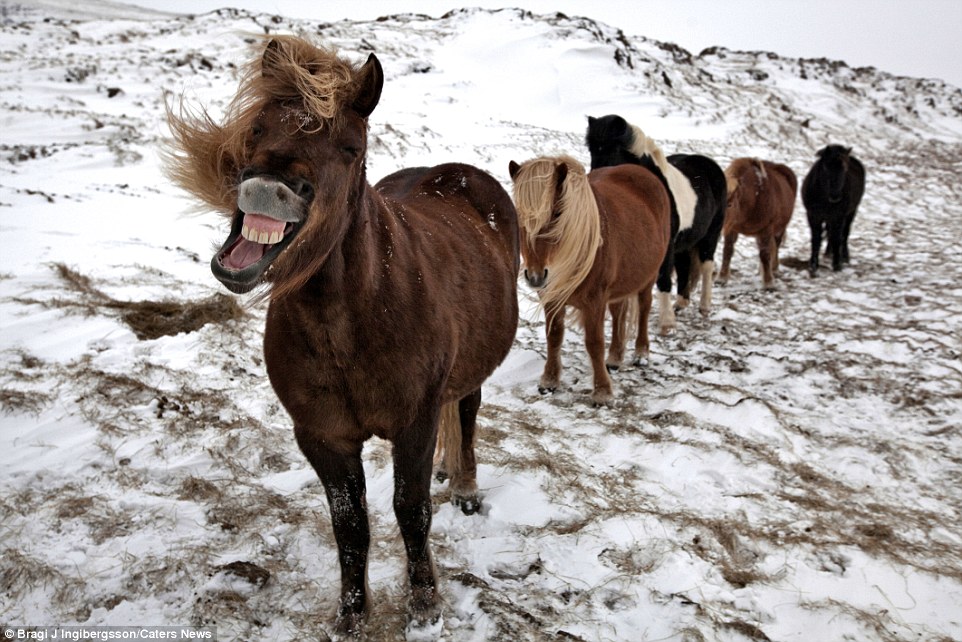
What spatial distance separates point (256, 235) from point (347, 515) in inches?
48.1

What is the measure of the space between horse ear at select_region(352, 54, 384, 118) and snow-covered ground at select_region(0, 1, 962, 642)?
48 centimetres

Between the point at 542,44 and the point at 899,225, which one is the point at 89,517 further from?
the point at 542,44

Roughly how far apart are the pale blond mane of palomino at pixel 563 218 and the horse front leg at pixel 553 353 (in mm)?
505

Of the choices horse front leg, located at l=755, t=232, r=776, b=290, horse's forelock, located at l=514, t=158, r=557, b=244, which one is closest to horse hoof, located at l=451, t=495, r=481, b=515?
horse's forelock, located at l=514, t=158, r=557, b=244

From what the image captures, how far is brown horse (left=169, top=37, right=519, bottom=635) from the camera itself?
1380 millimetres

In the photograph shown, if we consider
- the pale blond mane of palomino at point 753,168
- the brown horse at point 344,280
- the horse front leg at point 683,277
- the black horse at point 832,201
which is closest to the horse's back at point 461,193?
the brown horse at point 344,280

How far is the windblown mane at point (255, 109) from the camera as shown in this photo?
1450 mm

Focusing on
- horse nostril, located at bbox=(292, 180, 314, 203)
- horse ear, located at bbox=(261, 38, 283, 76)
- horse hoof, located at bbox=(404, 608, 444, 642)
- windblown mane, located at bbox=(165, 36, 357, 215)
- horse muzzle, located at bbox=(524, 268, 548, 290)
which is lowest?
horse hoof, located at bbox=(404, 608, 444, 642)

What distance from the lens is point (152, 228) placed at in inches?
254

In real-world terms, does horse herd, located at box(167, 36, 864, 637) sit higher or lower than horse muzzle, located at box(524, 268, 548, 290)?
higher

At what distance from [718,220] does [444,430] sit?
5.39m

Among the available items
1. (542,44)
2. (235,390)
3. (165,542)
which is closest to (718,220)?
(235,390)

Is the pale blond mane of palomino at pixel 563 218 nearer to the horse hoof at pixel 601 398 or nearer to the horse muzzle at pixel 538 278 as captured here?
the horse muzzle at pixel 538 278

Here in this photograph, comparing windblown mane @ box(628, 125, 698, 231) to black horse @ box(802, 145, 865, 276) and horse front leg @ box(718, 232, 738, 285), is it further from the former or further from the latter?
black horse @ box(802, 145, 865, 276)
